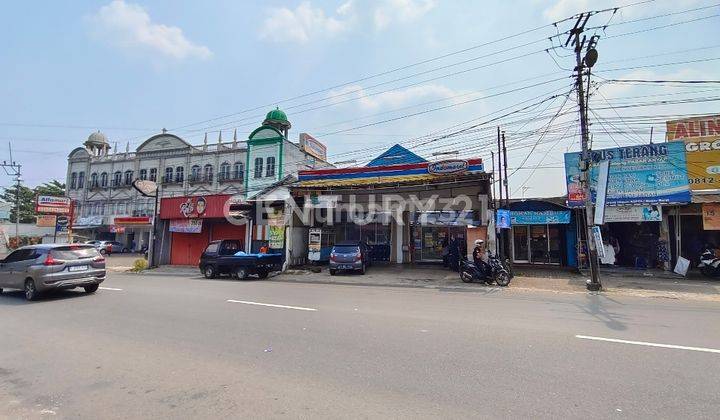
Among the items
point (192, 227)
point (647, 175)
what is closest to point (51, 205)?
point (192, 227)

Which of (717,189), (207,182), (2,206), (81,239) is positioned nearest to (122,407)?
(717,189)

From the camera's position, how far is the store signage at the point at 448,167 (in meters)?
18.1

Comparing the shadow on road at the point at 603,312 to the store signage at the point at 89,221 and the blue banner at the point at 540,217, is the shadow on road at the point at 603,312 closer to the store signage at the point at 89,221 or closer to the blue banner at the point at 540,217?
the blue banner at the point at 540,217

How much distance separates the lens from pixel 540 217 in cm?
2122

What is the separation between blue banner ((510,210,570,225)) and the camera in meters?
20.6

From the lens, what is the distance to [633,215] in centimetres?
1780

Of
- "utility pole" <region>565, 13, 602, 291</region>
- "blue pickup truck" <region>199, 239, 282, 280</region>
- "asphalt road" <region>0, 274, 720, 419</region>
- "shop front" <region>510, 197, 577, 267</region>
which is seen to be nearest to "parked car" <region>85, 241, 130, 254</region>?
"blue pickup truck" <region>199, 239, 282, 280</region>

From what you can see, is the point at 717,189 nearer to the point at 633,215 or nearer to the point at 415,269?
the point at 633,215

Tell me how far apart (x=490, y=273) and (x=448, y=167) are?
5781mm

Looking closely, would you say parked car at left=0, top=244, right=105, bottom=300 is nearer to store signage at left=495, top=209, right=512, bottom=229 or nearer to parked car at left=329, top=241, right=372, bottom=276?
Result: parked car at left=329, top=241, right=372, bottom=276

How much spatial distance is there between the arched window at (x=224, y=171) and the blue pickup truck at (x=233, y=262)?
74.6 ft

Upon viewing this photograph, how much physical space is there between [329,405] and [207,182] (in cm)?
4142

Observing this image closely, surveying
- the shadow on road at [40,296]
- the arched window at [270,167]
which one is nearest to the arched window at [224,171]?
the arched window at [270,167]

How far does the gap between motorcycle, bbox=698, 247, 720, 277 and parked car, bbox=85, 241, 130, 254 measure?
4679cm
